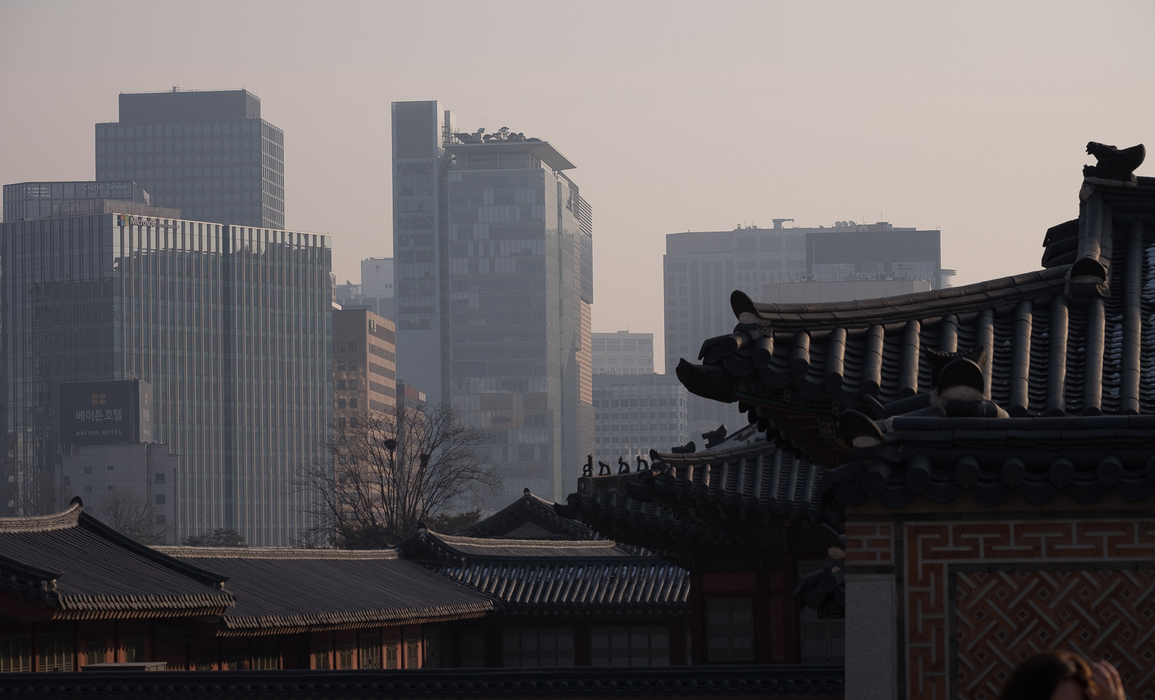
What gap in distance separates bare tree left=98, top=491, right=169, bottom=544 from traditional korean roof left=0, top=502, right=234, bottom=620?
81.3 m

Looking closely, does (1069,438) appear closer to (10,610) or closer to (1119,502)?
(1119,502)

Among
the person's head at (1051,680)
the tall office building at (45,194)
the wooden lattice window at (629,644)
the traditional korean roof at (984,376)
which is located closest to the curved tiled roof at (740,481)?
the traditional korean roof at (984,376)

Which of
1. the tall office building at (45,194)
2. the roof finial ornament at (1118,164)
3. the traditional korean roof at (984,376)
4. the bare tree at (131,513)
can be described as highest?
the tall office building at (45,194)

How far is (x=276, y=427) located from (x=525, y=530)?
102482mm

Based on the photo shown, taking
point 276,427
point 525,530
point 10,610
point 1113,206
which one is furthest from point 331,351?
point 1113,206

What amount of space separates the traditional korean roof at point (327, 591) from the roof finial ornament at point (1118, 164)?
18313mm

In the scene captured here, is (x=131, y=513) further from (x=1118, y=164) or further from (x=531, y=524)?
(x=1118, y=164)

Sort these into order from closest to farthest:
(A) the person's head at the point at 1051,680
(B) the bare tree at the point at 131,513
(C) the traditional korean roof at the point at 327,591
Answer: (A) the person's head at the point at 1051,680 < (C) the traditional korean roof at the point at 327,591 < (B) the bare tree at the point at 131,513

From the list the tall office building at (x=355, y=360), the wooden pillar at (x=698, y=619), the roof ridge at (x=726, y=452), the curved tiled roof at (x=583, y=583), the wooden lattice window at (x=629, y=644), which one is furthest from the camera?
the tall office building at (x=355, y=360)

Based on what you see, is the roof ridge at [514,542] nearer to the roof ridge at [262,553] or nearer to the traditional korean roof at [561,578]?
the traditional korean roof at [561,578]

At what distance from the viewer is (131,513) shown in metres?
118

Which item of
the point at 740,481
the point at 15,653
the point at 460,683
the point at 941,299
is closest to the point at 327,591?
the point at 15,653

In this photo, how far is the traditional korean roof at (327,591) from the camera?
27.6 m

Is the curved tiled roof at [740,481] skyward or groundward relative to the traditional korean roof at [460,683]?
skyward
